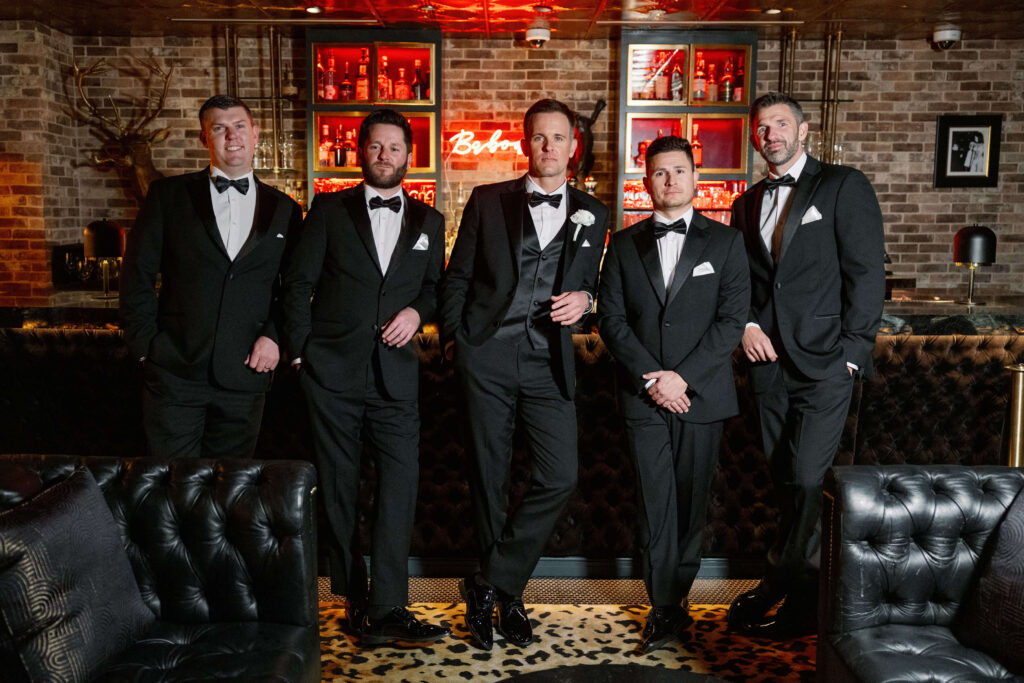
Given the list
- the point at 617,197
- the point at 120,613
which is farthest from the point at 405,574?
the point at 617,197

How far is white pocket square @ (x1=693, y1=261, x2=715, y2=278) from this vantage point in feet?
8.43

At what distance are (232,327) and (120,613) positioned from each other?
99 centimetres

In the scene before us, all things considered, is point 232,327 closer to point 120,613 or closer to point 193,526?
point 193,526

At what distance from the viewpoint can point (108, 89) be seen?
7.16 metres

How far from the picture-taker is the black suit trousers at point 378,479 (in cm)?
265

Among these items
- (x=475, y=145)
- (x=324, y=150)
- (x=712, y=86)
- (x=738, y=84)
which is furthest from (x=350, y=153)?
(x=738, y=84)

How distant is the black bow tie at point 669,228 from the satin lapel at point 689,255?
0.07 feet

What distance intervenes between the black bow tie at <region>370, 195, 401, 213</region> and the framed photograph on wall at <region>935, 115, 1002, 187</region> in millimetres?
6346

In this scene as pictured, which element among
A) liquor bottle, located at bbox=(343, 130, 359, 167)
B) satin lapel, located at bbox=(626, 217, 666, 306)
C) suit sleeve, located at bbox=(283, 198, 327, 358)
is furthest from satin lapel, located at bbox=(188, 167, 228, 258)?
liquor bottle, located at bbox=(343, 130, 359, 167)

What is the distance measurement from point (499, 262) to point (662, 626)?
1.30 metres

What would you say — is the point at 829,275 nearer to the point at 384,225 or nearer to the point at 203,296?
the point at 384,225

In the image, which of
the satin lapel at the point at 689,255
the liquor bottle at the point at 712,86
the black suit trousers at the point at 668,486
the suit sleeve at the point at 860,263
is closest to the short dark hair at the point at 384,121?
the satin lapel at the point at 689,255

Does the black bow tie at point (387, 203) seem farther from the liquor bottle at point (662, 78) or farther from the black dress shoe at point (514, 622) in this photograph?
the liquor bottle at point (662, 78)

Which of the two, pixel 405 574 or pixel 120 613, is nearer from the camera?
pixel 120 613
